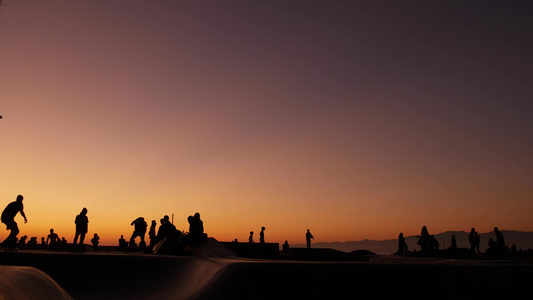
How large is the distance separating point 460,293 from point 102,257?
9332 mm

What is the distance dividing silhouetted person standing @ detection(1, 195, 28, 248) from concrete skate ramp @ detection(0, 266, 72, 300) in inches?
294

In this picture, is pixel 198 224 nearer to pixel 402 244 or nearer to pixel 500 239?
pixel 402 244

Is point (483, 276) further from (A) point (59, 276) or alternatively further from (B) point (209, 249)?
(A) point (59, 276)

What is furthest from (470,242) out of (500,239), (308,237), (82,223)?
(82,223)

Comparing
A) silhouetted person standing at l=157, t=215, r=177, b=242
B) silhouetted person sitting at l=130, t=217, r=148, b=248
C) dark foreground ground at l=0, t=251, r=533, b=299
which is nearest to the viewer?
dark foreground ground at l=0, t=251, r=533, b=299

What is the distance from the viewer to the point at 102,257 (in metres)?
11.0

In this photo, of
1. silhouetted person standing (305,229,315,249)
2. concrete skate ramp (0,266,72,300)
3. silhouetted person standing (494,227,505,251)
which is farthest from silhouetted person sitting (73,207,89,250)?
silhouetted person standing (494,227,505,251)

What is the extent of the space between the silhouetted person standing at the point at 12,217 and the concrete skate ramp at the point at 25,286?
748 centimetres

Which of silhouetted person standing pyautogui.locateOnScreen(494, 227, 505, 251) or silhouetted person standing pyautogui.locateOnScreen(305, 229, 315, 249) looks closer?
silhouetted person standing pyautogui.locateOnScreen(494, 227, 505, 251)

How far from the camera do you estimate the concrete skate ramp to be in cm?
433

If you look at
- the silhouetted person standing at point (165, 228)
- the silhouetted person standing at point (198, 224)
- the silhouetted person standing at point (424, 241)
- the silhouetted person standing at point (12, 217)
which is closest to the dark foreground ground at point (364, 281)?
the silhouetted person standing at point (198, 224)

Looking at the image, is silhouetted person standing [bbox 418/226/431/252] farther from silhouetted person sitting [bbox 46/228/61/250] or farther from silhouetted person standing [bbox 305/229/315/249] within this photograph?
silhouetted person sitting [bbox 46/228/61/250]

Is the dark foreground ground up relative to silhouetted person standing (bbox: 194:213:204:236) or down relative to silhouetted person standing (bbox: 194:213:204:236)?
down

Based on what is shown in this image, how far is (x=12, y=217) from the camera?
39.0ft
